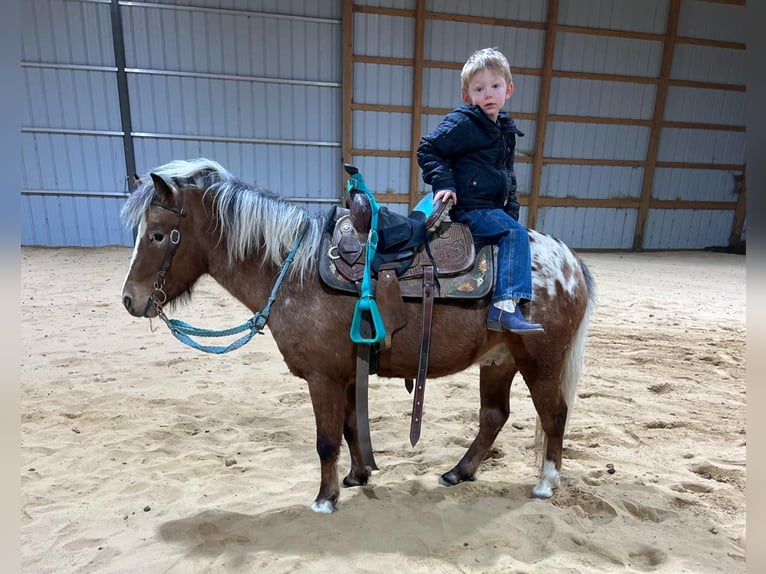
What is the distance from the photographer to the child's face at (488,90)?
187 cm

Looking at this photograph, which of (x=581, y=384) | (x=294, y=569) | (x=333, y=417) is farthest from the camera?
(x=581, y=384)

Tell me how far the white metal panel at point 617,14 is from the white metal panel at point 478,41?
0.81m

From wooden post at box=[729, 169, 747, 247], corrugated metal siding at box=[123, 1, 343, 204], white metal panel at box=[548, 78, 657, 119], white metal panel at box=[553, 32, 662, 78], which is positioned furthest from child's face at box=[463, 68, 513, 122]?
wooden post at box=[729, 169, 747, 247]

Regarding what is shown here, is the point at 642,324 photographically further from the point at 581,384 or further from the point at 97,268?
the point at 97,268

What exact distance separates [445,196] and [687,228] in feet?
38.8

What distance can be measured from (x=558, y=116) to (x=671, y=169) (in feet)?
10.9

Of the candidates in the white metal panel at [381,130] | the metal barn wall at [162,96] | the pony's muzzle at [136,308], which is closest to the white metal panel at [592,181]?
the white metal panel at [381,130]

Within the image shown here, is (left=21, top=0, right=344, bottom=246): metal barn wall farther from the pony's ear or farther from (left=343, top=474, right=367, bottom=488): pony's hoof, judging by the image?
(left=343, top=474, right=367, bottom=488): pony's hoof

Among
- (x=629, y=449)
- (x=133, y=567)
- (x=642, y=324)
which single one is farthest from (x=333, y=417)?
(x=642, y=324)

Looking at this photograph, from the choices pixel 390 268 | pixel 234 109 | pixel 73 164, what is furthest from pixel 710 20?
pixel 73 164

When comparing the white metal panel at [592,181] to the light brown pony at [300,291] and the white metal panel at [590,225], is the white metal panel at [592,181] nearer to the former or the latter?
the white metal panel at [590,225]

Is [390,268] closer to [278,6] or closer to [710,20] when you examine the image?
[278,6]

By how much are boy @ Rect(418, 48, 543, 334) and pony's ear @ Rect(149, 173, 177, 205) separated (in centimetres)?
113

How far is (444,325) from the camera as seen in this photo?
1940mm
